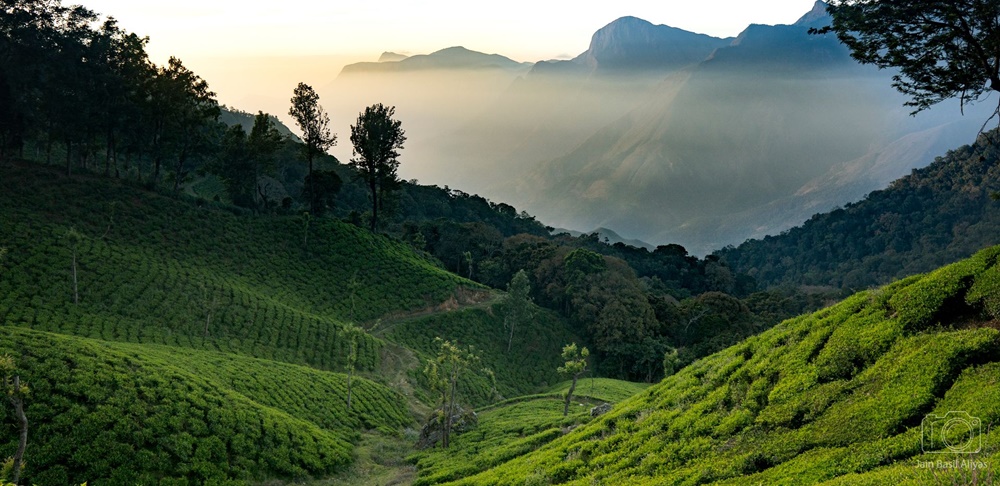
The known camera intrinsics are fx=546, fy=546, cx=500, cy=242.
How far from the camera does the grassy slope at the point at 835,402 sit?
13234 millimetres

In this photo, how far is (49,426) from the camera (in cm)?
2594

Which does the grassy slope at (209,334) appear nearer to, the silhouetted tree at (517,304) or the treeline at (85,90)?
the silhouetted tree at (517,304)

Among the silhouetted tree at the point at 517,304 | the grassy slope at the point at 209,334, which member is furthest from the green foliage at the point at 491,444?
the silhouetted tree at the point at 517,304

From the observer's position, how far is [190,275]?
56.6 m

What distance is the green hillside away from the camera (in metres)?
45.6

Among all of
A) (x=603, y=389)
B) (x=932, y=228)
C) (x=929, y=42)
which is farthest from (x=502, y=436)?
(x=932, y=228)

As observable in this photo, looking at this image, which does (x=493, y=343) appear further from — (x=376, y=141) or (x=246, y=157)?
(x=246, y=157)

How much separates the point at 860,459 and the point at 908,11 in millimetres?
15685

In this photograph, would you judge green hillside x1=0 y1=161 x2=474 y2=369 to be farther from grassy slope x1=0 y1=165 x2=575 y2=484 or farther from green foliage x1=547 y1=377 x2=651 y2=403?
green foliage x1=547 y1=377 x2=651 y2=403

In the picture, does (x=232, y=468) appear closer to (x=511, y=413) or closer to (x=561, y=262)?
(x=511, y=413)

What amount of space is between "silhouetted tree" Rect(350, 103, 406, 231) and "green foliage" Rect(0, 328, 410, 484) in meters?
46.9

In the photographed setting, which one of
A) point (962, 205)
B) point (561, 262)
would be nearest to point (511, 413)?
point (561, 262)

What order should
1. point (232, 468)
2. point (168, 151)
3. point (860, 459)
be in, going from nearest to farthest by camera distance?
point (860, 459) < point (232, 468) < point (168, 151)

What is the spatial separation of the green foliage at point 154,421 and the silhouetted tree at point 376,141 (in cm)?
4685
